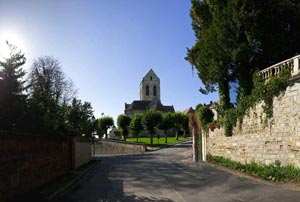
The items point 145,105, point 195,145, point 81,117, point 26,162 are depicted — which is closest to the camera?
point 26,162

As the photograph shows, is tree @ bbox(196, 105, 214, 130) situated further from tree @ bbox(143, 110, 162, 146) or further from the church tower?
the church tower

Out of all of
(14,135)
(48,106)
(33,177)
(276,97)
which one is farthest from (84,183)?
Result: (48,106)

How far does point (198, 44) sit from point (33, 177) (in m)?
15.4

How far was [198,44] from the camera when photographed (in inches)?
960

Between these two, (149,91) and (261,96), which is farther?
(149,91)

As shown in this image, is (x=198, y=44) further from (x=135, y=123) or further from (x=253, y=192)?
(x=135, y=123)

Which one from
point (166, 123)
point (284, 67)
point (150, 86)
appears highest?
point (150, 86)

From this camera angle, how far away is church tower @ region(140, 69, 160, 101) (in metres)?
118

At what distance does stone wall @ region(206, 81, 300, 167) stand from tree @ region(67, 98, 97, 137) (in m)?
21.0

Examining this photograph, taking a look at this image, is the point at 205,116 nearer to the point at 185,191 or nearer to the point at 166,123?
the point at 185,191

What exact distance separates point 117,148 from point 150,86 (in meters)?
58.4

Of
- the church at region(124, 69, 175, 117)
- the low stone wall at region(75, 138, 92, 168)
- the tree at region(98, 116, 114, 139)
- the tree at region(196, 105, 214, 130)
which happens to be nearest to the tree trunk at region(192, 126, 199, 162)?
the tree at region(196, 105, 214, 130)

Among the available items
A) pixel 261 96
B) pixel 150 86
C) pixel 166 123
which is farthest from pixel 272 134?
pixel 150 86

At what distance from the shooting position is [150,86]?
119m
